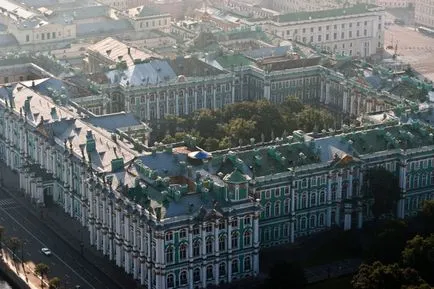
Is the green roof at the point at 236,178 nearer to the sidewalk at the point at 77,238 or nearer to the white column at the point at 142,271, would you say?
the white column at the point at 142,271

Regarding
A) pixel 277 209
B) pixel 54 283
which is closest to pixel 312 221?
pixel 277 209

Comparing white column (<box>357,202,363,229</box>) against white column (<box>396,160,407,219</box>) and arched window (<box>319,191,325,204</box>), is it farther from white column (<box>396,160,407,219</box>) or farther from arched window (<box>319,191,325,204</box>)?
white column (<box>396,160,407,219</box>)

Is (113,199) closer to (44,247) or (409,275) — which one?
(44,247)

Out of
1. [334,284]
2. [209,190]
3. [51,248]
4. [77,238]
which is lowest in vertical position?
[51,248]

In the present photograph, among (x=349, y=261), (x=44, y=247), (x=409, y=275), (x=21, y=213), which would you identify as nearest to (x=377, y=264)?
(x=409, y=275)

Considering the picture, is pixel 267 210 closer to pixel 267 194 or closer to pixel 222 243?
pixel 267 194

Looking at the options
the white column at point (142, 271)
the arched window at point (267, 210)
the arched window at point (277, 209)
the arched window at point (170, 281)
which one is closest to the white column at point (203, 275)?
the arched window at point (170, 281)
